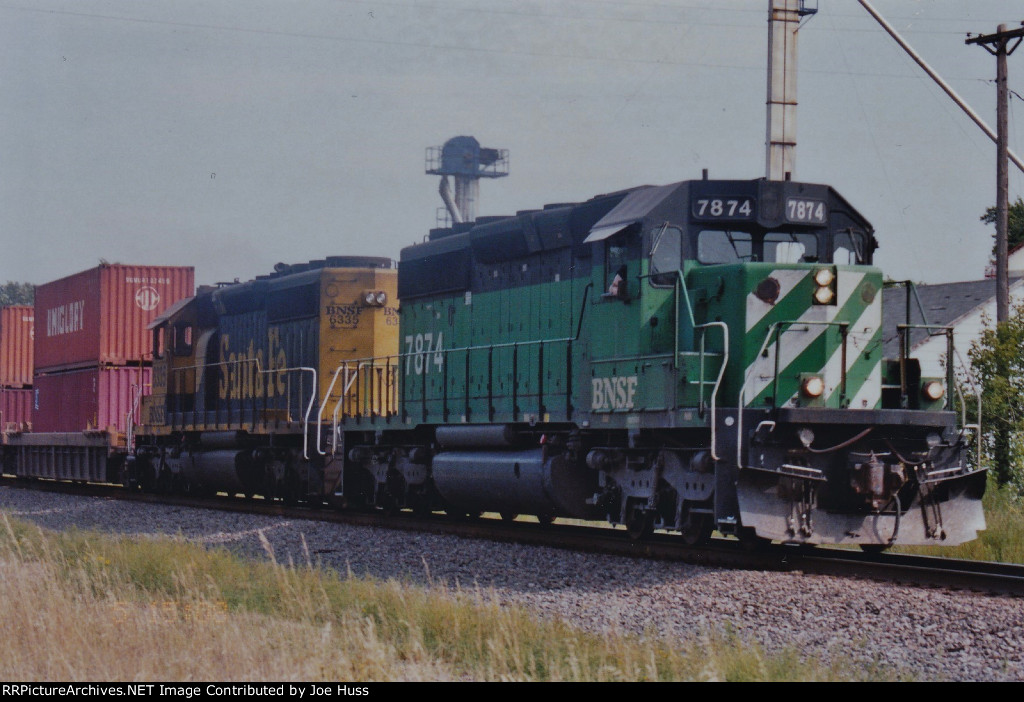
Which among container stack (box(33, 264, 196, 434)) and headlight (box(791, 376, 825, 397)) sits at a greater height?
container stack (box(33, 264, 196, 434))

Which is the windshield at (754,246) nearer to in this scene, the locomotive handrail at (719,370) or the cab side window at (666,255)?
the cab side window at (666,255)

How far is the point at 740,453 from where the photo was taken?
32.9 feet

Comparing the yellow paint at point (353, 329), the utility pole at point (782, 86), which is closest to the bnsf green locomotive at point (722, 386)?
the yellow paint at point (353, 329)

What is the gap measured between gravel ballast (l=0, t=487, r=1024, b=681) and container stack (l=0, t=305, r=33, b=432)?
54.7 ft

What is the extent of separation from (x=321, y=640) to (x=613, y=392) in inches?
220

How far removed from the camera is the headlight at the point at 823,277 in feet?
35.2

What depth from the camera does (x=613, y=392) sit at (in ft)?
38.3

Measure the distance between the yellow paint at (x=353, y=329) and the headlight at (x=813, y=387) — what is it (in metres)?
7.78

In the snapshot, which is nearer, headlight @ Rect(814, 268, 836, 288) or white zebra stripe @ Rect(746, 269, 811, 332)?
white zebra stripe @ Rect(746, 269, 811, 332)

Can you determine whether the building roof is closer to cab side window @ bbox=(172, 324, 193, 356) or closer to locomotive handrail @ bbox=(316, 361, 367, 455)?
cab side window @ bbox=(172, 324, 193, 356)

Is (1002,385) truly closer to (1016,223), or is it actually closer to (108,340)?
(108,340)

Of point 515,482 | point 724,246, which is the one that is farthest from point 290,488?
point 724,246

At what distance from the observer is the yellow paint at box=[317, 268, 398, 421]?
17.4 metres

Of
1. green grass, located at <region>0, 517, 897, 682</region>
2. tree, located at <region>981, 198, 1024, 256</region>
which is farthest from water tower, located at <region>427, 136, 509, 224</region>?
green grass, located at <region>0, 517, 897, 682</region>
